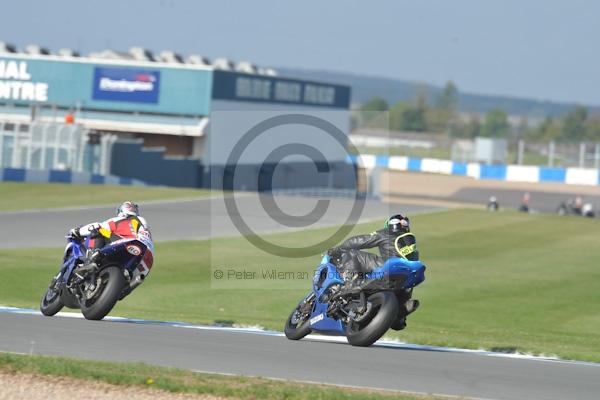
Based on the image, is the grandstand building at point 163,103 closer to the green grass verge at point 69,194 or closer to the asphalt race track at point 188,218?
the green grass verge at point 69,194

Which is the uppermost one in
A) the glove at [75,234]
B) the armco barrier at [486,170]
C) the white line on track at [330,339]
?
the armco barrier at [486,170]

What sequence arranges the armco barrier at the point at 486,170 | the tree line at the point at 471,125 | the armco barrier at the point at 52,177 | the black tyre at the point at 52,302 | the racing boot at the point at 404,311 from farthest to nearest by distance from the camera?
the tree line at the point at 471,125, the armco barrier at the point at 486,170, the armco barrier at the point at 52,177, the black tyre at the point at 52,302, the racing boot at the point at 404,311

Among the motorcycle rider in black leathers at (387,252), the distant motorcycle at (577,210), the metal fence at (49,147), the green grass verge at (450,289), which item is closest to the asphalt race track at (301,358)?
the motorcycle rider in black leathers at (387,252)

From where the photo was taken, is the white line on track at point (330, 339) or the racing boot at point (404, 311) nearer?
the racing boot at point (404, 311)

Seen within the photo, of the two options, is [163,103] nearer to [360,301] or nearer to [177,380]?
[360,301]

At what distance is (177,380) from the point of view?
989 cm

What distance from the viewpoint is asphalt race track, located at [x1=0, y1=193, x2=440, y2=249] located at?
29.5 m

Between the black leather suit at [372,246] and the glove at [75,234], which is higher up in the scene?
the black leather suit at [372,246]

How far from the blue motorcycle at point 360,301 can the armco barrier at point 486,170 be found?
Answer: 191 feet

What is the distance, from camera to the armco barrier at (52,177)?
43250mm

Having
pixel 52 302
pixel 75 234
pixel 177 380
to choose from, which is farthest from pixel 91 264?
pixel 177 380

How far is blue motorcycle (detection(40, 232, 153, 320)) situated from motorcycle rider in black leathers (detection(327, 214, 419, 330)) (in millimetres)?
2641

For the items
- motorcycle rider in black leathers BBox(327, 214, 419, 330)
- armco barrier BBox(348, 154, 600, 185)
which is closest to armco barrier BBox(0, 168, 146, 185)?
armco barrier BBox(348, 154, 600, 185)

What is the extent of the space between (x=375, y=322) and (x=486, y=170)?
2611 inches
